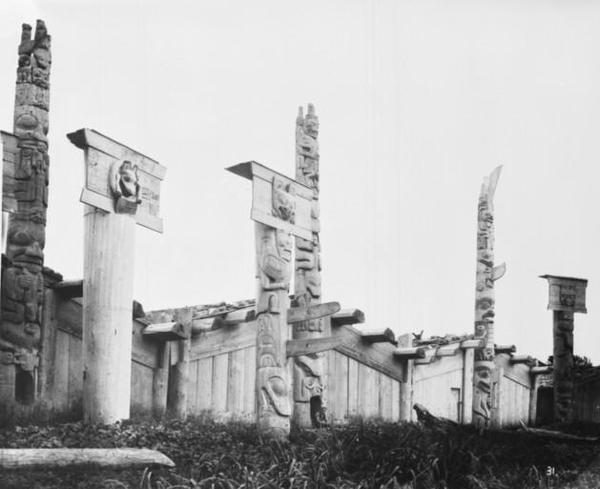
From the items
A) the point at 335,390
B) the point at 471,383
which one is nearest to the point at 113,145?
the point at 335,390

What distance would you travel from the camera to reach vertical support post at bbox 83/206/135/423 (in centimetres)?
1083

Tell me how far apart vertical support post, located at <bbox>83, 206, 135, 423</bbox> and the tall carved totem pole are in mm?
3546

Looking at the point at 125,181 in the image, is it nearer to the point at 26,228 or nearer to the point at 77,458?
the point at 26,228

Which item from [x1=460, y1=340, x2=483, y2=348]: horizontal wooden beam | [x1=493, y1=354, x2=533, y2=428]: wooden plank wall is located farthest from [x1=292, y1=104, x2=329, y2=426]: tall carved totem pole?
[x1=493, y1=354, x2=533, y2=428]: wooden plank wall

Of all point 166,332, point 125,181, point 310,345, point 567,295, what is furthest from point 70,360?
point 567,295

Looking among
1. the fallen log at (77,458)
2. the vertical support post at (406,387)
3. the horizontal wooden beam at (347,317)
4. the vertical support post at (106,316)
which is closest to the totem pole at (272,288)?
the vertical support post at (106,316)

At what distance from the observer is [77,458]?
820 centimetres

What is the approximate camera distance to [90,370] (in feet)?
35.7

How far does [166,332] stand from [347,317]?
3.77 metres

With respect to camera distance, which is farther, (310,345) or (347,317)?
(347,317)

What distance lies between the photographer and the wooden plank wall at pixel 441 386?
59.8 feet

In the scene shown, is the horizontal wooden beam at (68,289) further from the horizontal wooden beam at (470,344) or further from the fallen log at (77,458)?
the horizontal wooden beam at (470,344)

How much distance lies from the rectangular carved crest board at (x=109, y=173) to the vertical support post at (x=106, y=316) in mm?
266

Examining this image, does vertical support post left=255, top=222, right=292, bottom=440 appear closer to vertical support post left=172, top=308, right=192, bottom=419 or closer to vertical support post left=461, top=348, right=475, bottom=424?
vertical support post left=172, top=308, right=192, bottom=419
